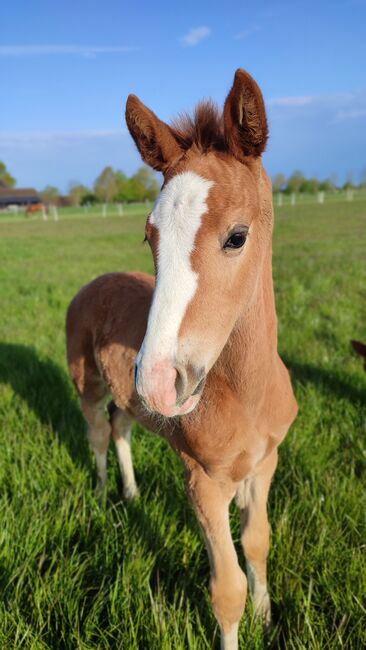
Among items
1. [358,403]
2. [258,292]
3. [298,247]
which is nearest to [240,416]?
[258,292]

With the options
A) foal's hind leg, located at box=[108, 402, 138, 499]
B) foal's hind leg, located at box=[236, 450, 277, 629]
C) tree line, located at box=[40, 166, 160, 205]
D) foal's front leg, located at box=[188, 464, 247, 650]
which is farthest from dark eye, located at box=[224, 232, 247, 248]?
tree line, located at box=[40, 166, 160, 205]

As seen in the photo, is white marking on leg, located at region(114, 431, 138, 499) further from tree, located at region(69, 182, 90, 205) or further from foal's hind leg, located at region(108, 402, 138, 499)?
tree, located at region(69, 182, 90, 205)

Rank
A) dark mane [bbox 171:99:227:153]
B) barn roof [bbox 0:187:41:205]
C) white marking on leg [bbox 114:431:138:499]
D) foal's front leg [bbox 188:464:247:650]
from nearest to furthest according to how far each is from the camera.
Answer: dark mane [bbox 171:99:227:153]
foal's front leg [bbox 188:464:247:650]
white marking on leg [bbox 114:431:138:499]
barn roof [bbox 0:187:41:205]

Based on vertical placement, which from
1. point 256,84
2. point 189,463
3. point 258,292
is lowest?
point 189,463

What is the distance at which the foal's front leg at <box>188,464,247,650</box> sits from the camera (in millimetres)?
1948

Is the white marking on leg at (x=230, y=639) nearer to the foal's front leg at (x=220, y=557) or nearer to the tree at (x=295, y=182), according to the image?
the foal's front leg at (x=220, y=557)

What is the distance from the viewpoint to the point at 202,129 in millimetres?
1662

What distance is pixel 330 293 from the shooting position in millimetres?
6934

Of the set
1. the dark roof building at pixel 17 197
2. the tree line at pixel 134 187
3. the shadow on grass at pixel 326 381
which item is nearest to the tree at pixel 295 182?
the tree line at pixel 134 187

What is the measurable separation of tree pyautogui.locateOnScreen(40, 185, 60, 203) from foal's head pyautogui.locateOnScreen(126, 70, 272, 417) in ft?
289

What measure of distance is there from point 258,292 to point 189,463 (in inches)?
32.8

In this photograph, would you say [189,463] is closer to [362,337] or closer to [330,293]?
[362,337]

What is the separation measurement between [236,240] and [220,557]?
1.37 metres

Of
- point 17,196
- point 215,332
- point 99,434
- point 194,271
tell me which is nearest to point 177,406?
point 215,332
